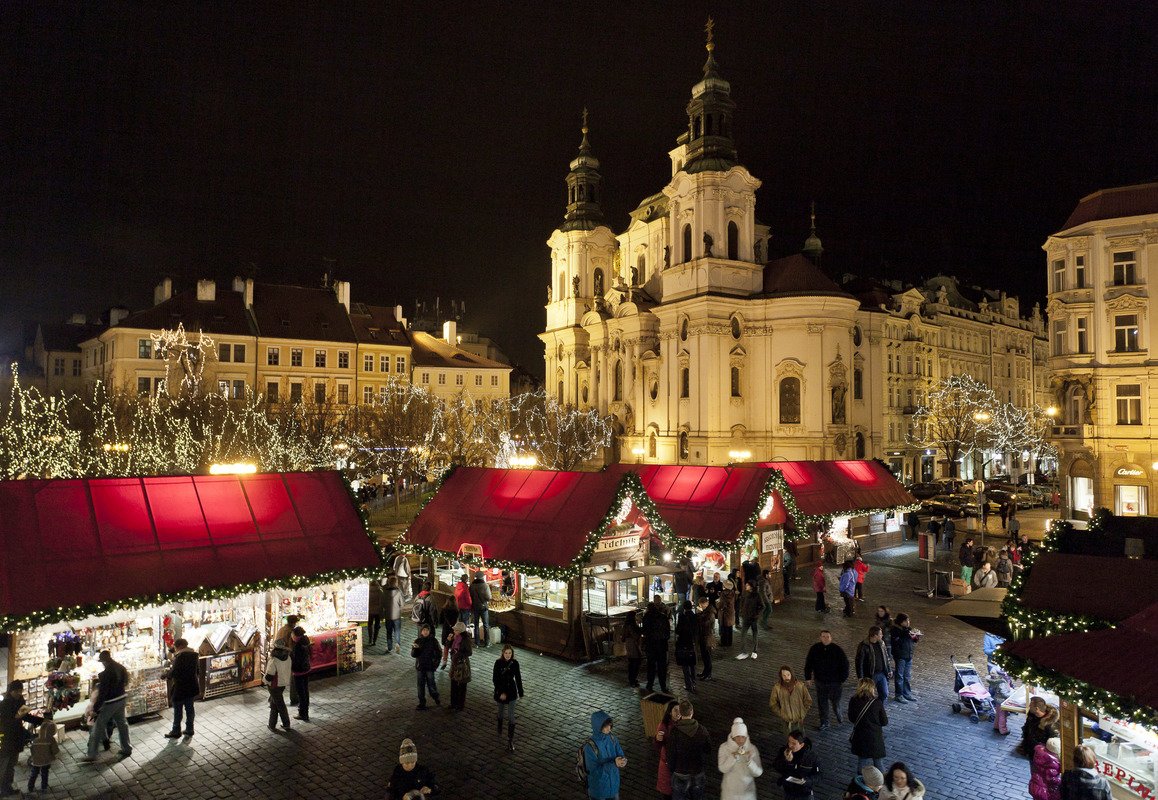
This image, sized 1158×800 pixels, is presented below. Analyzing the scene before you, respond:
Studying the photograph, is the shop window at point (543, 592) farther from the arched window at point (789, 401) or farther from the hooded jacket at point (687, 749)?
the arched window at point (789, 401)

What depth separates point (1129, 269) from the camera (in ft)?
117

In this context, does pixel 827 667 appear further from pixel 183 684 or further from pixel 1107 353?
pixel 1107 353

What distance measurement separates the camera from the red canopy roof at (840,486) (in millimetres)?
25297

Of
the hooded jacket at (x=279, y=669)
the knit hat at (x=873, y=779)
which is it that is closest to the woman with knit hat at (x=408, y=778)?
the knit hat at (x=873, y=779)

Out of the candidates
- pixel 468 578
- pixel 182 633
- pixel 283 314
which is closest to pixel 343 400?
pixel 283 314

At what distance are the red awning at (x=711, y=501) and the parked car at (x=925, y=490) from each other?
1228 inches

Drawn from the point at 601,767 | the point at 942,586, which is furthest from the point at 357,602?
the point at 942,586

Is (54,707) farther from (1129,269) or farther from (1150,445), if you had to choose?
(1129,269)

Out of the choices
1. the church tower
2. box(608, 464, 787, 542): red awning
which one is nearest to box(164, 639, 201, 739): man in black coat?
box(608, 464, 787, 542): red awning

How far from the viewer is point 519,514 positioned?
1777cm

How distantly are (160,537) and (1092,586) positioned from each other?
1462 centimetres

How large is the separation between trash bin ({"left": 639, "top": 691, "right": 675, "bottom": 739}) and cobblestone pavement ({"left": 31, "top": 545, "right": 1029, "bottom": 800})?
1.56ft

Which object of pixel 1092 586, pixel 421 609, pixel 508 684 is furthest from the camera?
pixel 421 609

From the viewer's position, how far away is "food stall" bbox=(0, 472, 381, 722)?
11625 millimetres
